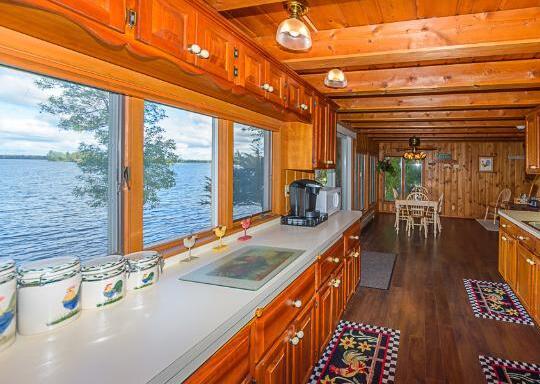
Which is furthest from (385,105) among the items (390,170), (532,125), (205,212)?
(390,170)

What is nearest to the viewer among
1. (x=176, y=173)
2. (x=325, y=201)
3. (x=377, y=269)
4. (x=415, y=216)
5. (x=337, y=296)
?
(x=176, y=173)

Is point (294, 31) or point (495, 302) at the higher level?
point (294, 31)

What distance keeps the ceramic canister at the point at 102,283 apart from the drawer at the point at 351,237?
81.6 inches

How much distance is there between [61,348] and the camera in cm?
96

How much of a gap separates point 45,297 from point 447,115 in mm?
5460

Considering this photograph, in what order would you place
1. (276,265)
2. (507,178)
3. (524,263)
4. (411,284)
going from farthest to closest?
(507,178)
(411,284)
(524,263)
(276,265)

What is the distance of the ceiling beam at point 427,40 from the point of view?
6.69 ft

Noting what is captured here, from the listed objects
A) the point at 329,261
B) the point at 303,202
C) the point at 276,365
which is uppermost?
the point at 303,202

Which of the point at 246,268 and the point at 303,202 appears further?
the point at 303,202

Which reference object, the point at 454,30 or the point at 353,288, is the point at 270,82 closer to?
the point at 454,30

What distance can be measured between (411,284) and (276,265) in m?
2.89

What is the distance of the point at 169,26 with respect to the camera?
1299 millimetres

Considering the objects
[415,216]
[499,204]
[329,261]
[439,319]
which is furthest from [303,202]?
[499,204]

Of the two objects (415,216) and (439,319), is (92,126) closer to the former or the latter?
(439,319)
